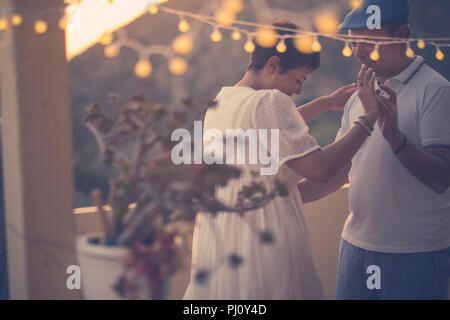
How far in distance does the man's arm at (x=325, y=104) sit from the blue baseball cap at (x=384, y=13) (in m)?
0.30

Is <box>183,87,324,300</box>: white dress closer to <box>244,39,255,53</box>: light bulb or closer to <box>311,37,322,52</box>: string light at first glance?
<box>244,39,255,53</box>: light bulb

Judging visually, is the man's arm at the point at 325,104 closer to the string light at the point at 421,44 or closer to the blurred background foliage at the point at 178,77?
the string light at the point at 421,44

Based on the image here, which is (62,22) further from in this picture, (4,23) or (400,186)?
(400,186)

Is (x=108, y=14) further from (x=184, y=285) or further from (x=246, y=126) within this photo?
(x=184, y=285)

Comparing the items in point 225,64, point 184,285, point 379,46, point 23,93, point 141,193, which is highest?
point 225,64

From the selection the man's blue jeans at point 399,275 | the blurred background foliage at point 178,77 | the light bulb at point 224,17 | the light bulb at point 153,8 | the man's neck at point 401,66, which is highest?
the blurred background foliage at point 178,77

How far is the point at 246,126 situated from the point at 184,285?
4.61 ft

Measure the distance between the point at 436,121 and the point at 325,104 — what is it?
53cm

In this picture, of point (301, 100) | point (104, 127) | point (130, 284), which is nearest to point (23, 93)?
point (104, 127)

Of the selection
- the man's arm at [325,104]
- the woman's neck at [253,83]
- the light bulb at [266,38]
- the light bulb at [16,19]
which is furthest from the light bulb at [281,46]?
the light bulb at [16,19]

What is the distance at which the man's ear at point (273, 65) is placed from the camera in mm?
1720

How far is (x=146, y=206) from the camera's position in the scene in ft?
4.08

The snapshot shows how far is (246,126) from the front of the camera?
1.55 metres

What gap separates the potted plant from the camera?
117 cm
